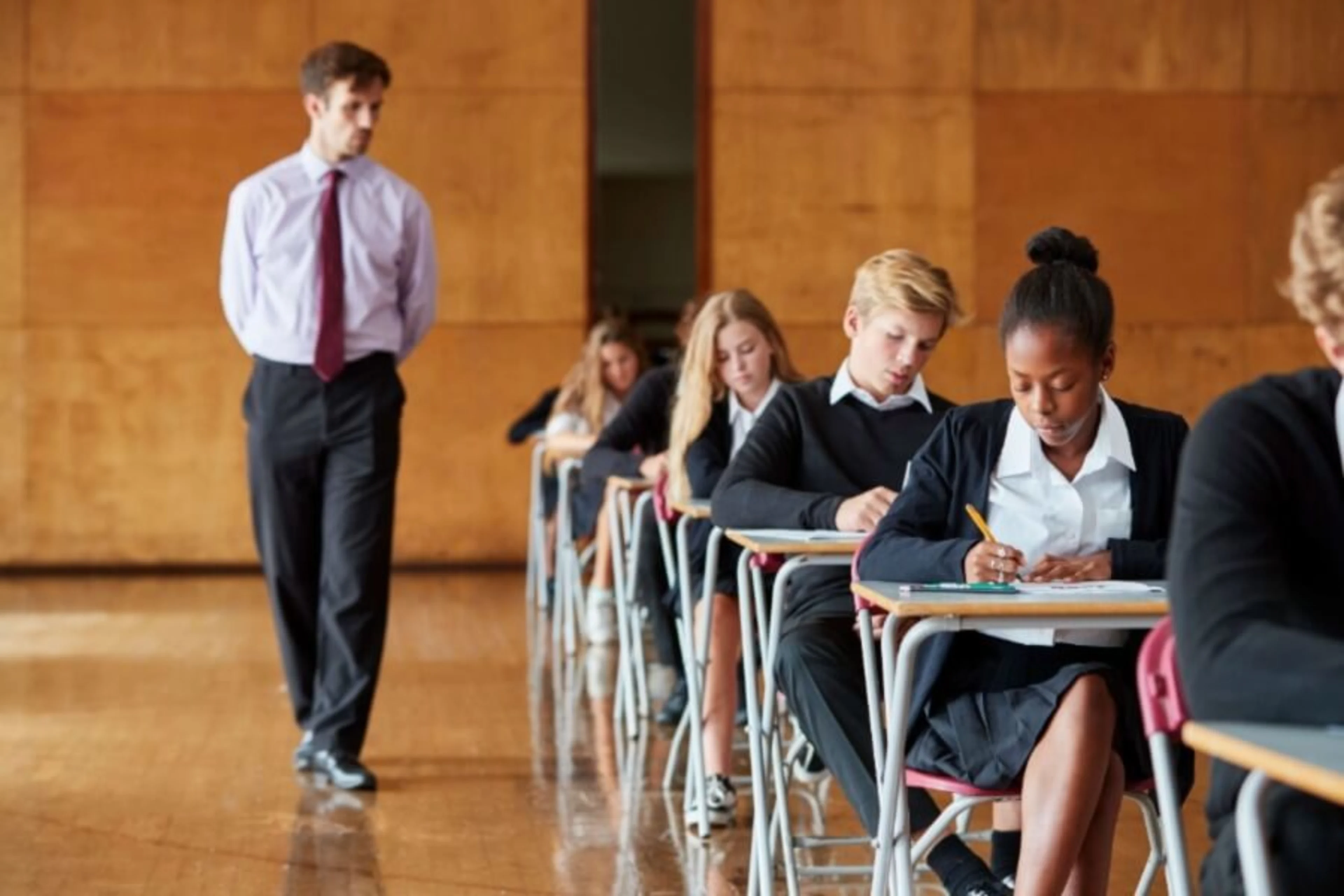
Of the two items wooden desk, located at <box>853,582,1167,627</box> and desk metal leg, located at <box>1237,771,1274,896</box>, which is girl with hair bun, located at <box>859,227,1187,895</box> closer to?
wooden desk, located at <box>853,582,1167,627</box>

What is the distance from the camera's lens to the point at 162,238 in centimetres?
1033

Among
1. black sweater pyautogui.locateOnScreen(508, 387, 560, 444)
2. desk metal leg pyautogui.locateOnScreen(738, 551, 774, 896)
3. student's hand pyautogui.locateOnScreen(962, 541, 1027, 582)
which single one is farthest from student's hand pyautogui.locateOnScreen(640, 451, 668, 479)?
black sweater pyautogui.locateOnScreen(508, 387, 560, 444)

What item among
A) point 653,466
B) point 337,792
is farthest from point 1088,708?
point 653,466

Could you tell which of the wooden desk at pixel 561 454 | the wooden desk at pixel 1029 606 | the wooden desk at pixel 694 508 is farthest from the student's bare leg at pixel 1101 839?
the wooden desk at pixel 561 454

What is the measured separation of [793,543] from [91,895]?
145 centimetres

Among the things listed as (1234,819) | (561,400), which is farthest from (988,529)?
(561,400)

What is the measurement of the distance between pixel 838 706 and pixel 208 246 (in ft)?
24.7

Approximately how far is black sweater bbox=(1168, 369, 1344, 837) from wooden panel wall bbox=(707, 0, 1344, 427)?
8.49 metres

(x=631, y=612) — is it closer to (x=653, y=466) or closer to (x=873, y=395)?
(x=653, y=466)

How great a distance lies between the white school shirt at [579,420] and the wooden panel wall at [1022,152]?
2740 millimetres

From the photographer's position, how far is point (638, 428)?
6.01m

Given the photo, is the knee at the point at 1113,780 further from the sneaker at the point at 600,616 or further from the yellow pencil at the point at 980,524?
the sneaker at the point at 600,616

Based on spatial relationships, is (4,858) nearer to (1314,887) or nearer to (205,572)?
(1314,887)

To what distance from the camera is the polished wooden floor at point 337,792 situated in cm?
407
